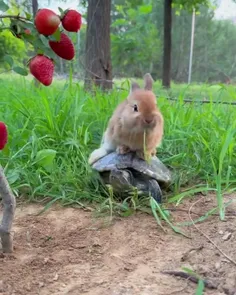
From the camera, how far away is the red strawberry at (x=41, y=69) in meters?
1.29

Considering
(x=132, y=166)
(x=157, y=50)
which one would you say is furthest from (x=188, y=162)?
(x=157, y=50)

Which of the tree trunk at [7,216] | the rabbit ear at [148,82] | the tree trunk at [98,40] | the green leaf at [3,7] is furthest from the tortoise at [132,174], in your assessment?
the tree trunk at [98,40]

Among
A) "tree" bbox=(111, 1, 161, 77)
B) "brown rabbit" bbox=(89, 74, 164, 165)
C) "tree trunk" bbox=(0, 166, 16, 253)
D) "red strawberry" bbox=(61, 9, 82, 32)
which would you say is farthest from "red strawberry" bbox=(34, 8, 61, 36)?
"tree" bbox=(111, 1, 161, 77)

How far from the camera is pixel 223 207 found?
2111mm

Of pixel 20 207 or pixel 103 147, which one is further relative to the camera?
pixel 103 147

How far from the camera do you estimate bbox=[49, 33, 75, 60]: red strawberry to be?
1.32 meters

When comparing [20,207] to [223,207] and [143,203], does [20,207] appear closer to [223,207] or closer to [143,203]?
[143,203]

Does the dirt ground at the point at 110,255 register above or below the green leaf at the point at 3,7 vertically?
below

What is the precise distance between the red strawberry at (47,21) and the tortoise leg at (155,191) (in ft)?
3.95

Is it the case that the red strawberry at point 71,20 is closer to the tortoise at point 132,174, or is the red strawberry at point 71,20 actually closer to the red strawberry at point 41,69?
the red strawberry at point 41,69

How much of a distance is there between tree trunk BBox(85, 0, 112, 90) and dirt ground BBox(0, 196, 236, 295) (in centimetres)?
335

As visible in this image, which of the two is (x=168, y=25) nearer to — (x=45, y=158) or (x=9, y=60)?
(x=45, y=158)

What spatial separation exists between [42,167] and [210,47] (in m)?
15.8

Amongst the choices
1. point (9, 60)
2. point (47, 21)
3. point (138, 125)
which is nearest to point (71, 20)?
point (47, 21)
